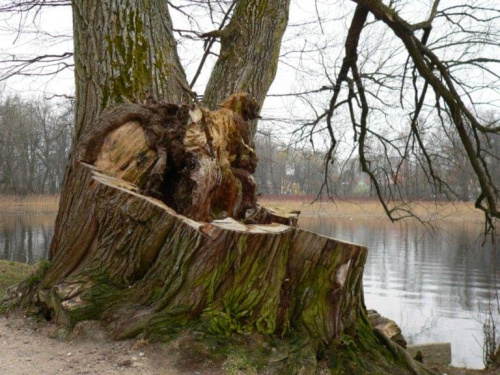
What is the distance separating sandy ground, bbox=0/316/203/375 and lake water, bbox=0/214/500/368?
16.6 ft

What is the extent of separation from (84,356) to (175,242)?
0.81 m

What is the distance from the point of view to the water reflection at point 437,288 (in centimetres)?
898

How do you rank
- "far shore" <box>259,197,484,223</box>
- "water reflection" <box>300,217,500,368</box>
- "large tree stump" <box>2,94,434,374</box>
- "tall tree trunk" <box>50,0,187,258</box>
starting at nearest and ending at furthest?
"large tree stump" <box>2,94,434,374</box>, "tall tree trunk" <box>50,0,187,258</box>, "far shore" <box>259,197,484,223</box>, "water reflection" <box>300,217,500,368</box>

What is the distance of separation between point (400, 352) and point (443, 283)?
10547mm

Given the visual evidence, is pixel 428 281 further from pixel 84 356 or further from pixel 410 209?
pixel 84 356

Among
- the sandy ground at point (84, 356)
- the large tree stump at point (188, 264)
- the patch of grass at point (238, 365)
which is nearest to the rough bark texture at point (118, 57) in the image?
the large tree stump at point (188, 264)

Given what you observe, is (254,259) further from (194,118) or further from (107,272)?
(194,118)

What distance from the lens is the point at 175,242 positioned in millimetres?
3018

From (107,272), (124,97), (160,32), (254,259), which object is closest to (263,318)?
(254,259)

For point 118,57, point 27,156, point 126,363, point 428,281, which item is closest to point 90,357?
point 126,363

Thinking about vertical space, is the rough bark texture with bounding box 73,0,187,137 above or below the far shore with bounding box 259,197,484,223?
above

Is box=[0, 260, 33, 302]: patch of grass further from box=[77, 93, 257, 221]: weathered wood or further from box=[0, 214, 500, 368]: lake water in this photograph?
box=[0, 214, 500, 368]: lake water

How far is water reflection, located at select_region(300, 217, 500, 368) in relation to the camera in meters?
8.98

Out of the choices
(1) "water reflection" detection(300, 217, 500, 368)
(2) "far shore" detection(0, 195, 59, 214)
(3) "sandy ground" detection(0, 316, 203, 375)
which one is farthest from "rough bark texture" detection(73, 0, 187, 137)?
(2) "far shore" detection(0, 195, 59, 214)
